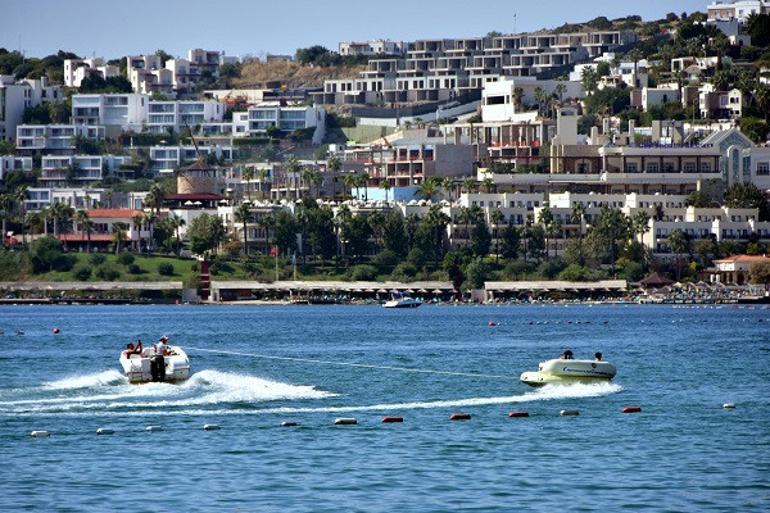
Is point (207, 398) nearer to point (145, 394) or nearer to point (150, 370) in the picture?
point (145, 394)

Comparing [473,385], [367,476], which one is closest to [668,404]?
[473,385]

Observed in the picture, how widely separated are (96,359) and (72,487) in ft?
180

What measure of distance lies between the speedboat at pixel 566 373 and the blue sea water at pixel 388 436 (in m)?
0.87

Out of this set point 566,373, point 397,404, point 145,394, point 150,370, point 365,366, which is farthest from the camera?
point 365,366

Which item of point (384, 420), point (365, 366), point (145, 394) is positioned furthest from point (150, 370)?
point (365, 366)

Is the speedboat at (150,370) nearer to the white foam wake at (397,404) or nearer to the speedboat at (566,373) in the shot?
the white foam wake at (397,404)

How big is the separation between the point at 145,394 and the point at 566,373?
55.4 ft

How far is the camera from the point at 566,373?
81938mm

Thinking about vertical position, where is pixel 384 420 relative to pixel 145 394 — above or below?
below

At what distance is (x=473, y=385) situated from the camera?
85938 mm

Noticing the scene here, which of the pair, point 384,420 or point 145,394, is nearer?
point 384,420

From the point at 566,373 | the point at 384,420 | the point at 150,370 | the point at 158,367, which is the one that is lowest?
the point at 384,420

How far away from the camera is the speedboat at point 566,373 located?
81.7m

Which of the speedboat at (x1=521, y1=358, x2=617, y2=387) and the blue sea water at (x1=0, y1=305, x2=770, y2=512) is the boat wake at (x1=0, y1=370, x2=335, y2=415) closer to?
the blue sea water at (x1=0, y1=305, x2=770, y2=512)
